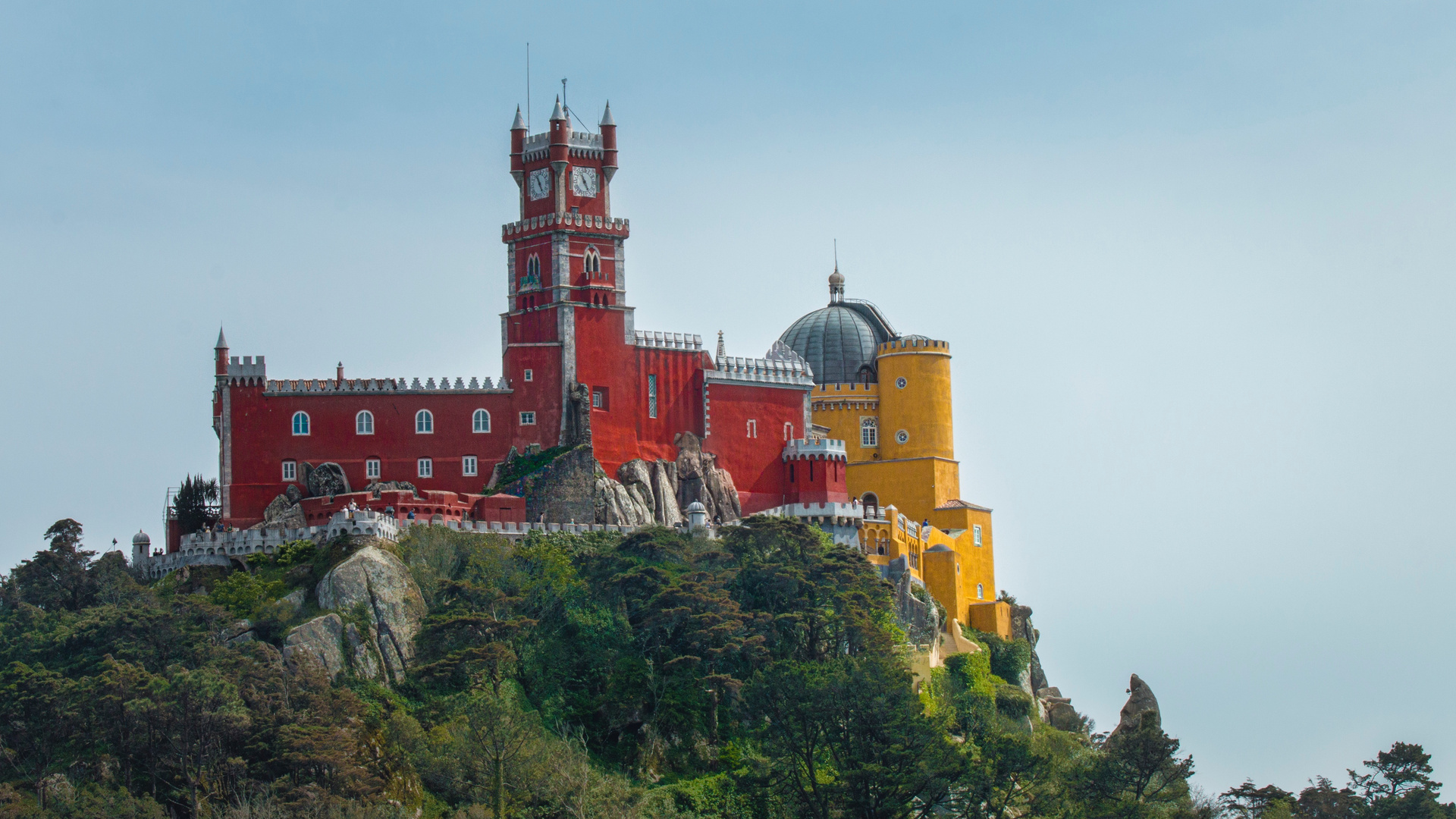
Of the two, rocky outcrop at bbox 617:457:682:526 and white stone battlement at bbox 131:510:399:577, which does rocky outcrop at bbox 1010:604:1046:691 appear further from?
white stone battlement at bbox 131:510:399:577

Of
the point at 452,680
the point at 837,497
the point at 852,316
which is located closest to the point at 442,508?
the point at 452,680

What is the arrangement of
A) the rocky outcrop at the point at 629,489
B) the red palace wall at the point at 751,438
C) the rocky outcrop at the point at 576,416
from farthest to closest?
the red palace wall at the point at 751,438 → the rocky outcrop at the point at 576,416 → the rocky outcrop at the point at 629,489

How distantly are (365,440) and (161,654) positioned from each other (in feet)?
58.6

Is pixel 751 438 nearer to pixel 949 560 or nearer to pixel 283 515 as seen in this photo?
pixel 949 560

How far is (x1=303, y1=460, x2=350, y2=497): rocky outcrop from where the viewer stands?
105 metres

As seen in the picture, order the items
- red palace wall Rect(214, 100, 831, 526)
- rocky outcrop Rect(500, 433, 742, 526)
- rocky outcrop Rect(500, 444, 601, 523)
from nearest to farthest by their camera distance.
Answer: rocky outcrop Rect(500, 444, 601, 523), rocky outcrop Rect(500, 433, 742, 526), red palace wall Rect(214, 100, 831, 526)

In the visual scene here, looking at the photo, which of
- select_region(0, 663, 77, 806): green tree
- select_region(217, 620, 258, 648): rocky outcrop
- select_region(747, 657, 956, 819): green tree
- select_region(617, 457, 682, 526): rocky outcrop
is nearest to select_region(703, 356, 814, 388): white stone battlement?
select_region(617, 457, 682, 526): rocky outcrop

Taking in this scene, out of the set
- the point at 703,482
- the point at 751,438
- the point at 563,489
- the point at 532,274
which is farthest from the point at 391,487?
the point at 751,438

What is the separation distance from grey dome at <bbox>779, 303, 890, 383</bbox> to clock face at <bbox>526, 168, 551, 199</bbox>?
17336 mm

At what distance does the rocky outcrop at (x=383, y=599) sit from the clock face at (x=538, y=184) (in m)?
22.2

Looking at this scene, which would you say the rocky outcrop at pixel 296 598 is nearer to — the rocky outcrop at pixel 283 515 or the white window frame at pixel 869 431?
the rocky outcrop at pixel 283 515

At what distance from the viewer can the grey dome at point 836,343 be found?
399ft

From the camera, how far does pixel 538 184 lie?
112m

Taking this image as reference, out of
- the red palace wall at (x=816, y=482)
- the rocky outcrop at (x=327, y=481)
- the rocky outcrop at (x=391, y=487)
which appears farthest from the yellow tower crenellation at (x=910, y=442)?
the rocky outcrop at (x=327, y=481)
